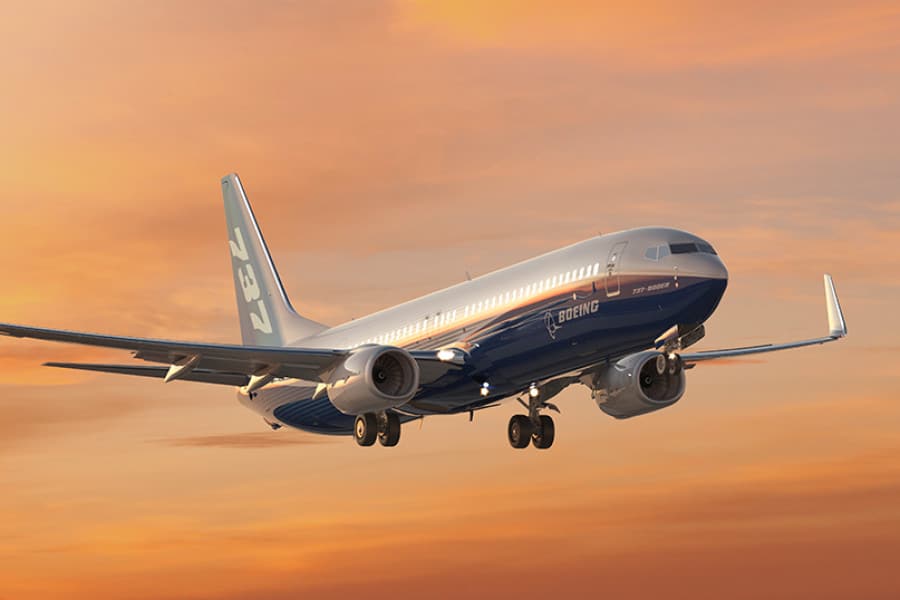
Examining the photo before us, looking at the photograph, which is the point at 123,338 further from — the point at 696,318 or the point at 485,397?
the point at 696,318

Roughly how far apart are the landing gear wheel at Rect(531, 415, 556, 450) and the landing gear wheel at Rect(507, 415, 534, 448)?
25 cm

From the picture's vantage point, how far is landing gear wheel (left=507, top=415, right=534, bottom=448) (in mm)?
49500

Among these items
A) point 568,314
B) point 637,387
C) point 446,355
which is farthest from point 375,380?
point 637,387

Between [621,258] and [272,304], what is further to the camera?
[272,304]

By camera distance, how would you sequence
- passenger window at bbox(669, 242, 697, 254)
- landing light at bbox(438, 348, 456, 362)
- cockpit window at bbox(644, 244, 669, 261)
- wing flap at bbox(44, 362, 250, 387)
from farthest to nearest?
1. wing flap at bbox(44, 362, 250, 387)
2. landing light at bbox(438, 348, 456, 362)
3. cockpit window at bbox(644, 244, 669, 261)
4. passenger window at bbox(669, 242, 697, 254)

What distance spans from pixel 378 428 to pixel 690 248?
43.8 feet

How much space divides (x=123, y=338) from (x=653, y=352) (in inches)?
682

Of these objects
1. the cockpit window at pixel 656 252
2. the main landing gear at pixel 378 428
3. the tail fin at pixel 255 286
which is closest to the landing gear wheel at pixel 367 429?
the main landing gear at pixel 378 428

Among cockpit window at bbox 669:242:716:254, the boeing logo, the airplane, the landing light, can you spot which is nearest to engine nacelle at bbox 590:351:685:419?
the airplane

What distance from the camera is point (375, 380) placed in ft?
149

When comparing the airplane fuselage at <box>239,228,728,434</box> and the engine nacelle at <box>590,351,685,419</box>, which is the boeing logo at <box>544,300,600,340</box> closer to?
the airplane fuselage at <box>239,228,728,434</box>

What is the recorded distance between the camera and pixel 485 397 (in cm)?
4622

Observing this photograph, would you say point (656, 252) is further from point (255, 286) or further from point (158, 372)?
point (255, 286)

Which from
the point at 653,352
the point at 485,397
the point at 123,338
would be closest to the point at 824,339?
the point at 653,352
